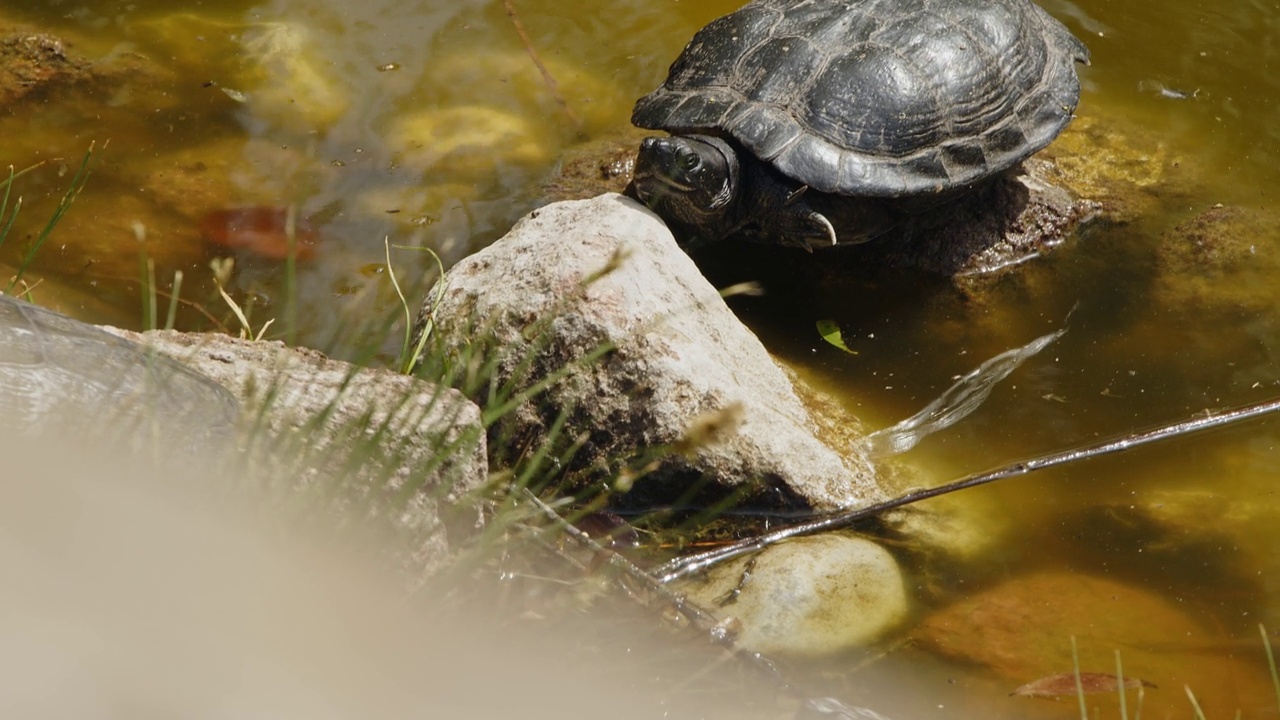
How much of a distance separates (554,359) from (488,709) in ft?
4.66

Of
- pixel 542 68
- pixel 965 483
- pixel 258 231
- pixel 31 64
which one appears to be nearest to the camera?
pixel 965 483

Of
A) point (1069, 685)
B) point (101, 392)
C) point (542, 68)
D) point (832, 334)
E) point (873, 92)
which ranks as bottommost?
point (1069, 685)

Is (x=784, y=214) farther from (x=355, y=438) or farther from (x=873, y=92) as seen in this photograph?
(x=355, y=438)

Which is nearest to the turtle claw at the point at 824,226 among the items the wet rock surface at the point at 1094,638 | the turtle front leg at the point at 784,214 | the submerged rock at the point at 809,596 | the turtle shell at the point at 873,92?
the turtle front leg at the point at 784,214

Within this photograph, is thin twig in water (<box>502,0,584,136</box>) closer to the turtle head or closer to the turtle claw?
the turtle head

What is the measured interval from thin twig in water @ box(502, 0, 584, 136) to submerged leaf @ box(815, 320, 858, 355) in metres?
1.45

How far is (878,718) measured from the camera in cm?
246

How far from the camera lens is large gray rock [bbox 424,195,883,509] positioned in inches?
115

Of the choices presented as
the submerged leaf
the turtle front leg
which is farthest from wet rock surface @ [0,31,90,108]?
the submerged leaf

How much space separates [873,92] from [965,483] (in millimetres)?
1509

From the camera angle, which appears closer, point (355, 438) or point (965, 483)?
point (355, 438)

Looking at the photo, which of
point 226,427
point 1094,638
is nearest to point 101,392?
point 226,427

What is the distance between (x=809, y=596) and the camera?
8.87 feet

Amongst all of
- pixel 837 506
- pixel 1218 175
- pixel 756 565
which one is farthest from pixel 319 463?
pixel 1218 175
